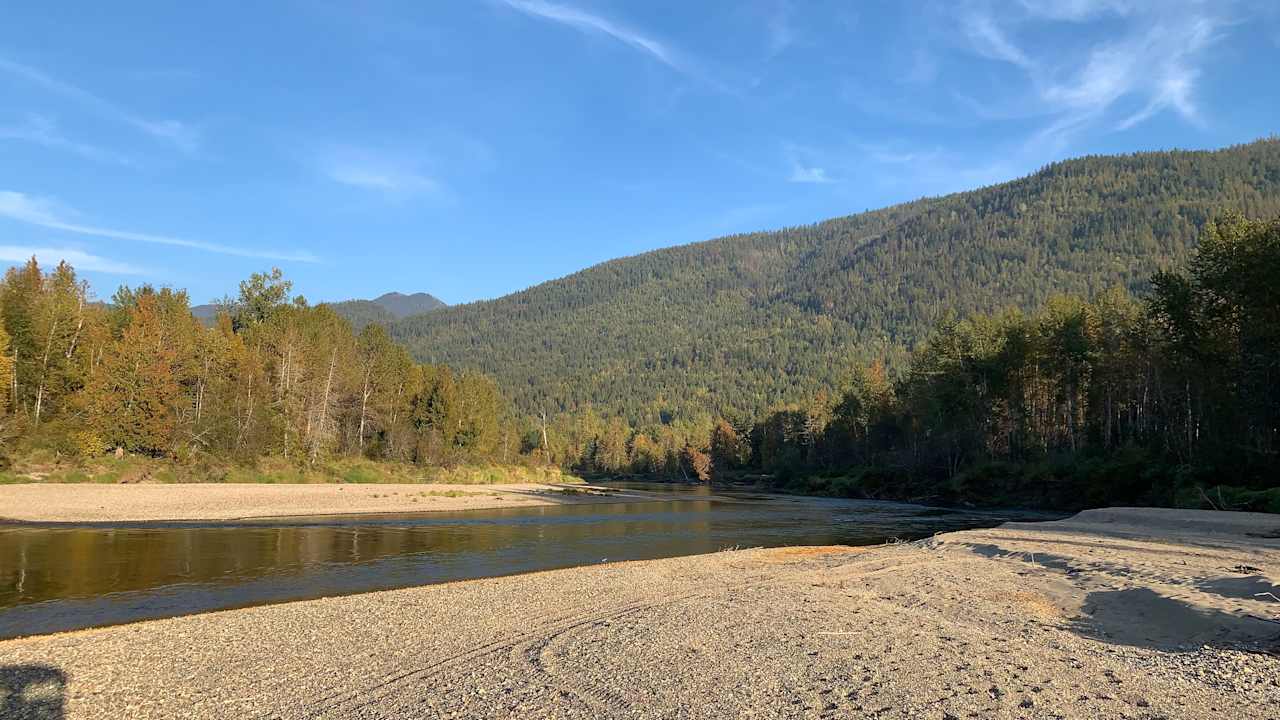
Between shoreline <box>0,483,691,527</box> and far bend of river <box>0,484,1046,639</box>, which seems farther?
shoreline <box>0,483,691,527</box>

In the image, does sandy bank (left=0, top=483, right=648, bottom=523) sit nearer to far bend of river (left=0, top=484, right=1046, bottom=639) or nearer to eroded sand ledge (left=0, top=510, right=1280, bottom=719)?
far bend of river (left=0, top=484, right=1046, bottom=639)

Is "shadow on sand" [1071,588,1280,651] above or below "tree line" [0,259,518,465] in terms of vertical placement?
below

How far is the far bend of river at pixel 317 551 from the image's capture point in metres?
17.0

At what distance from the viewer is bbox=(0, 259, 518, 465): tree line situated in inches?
1917

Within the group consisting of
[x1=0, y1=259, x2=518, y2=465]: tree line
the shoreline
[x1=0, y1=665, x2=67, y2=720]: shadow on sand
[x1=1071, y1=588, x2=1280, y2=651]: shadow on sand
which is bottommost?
the shoreline

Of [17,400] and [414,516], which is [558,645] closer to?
[414,516]

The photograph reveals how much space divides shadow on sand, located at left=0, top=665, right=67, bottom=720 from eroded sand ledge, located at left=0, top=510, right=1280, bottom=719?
0.16 meters

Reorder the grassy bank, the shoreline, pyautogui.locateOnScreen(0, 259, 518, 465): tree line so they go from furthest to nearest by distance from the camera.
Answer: pyautogui.locateOnScreen(0, 259, 518, 465): tree line < the grassy bank < the shoreline

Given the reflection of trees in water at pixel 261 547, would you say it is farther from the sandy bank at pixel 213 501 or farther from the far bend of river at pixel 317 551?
the sandy bank at pixel 213 501

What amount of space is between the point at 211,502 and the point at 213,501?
359 millimetres

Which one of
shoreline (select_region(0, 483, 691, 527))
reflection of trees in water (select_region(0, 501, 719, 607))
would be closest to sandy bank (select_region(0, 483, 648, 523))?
shoreline (select_region(0, 483, 691, 527))

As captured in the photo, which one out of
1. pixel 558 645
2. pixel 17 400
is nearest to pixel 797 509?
pixel 558 645

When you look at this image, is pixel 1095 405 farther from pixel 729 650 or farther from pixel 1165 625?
pixel 729 650

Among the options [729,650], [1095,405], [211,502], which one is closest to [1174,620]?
[729,650]
